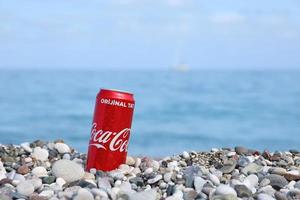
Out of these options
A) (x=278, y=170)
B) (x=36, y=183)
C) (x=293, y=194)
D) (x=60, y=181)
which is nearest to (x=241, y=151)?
(x=278, y=170)

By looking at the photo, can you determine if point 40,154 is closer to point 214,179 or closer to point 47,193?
point 47,193

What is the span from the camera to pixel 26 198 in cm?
305

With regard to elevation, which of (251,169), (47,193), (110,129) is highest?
(110,129)

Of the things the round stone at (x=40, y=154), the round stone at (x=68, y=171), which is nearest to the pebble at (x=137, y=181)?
the round stone at (x=68, y=171)

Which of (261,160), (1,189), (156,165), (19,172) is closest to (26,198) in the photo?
(1,189)

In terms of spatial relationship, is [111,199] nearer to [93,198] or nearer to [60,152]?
[93,198]

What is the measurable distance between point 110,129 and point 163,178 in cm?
44

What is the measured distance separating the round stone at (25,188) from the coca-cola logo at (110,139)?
54 centimetres

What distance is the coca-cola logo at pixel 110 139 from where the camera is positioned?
355cm

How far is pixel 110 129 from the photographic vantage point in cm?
355

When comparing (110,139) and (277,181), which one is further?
(110,139)

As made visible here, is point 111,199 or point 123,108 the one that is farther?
point 123,108

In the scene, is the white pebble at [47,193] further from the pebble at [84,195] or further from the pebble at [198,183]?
the pebble at [198,183]

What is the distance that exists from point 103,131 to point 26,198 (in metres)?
0.68
